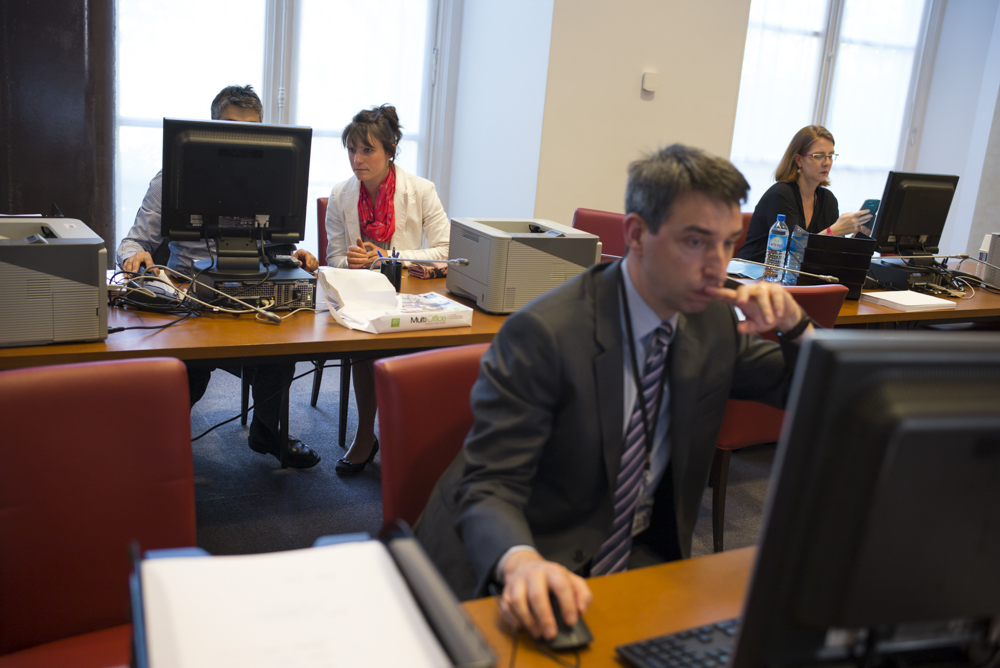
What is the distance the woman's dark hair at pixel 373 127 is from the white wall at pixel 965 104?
5077 mm

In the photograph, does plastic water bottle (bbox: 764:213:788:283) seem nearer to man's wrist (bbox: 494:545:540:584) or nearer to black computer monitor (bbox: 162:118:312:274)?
black computer monitor (bbox: 162:118:312:274)

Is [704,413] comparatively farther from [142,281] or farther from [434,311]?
[142,281]

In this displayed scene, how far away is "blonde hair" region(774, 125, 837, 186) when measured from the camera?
3602mm

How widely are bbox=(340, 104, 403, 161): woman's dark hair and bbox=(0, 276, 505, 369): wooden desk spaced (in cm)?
99

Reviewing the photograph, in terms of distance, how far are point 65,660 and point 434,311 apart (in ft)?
4.28

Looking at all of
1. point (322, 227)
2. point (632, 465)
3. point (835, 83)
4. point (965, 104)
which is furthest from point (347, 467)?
point (965, 104)

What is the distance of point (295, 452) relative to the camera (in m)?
2.94

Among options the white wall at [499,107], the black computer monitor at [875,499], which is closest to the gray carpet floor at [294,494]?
the white wall at [499,107]

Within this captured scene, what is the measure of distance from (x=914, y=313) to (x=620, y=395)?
2231 millimetres

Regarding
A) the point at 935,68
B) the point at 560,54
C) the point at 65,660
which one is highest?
the point at 935,68

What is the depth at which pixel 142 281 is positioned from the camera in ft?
7.66

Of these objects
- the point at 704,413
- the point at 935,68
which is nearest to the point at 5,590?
the point at 704,413

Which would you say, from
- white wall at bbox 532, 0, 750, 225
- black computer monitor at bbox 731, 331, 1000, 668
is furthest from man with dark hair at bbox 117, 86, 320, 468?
black computer monitor at bbox 731, 331, 1000, 668

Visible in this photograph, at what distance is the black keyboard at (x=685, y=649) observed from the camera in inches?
34.1
